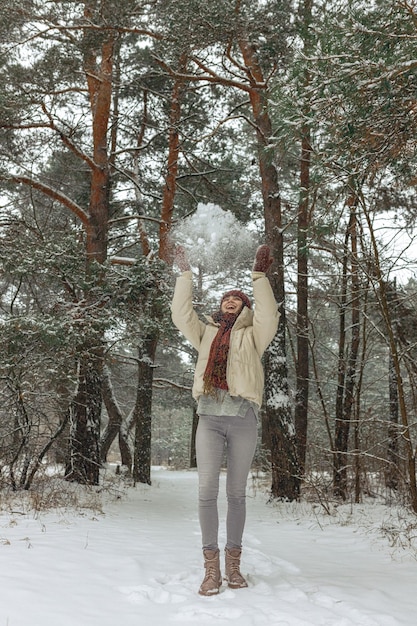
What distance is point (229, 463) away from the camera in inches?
134

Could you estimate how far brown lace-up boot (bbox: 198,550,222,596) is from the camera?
3.10 metres

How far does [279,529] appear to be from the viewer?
6.48 m

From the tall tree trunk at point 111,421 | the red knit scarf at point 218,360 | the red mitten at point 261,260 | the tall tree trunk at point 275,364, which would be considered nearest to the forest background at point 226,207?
the tall tree trunk at point 275,364

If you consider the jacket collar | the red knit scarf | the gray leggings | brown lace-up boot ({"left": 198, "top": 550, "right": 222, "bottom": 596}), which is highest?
the jacket collar

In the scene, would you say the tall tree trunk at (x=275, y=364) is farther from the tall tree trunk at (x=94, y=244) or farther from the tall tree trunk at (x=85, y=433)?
the tall tree trunk at (x=85, y=433)

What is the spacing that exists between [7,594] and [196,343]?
190 centimetres

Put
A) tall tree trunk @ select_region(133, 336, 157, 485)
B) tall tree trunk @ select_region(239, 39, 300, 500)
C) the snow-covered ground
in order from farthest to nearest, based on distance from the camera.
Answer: tall tree trunk @ select_region(133, 336, 157, 485) → tall tree trunk @ select_region(239, 39, 300, 500) → the snow-covered ground

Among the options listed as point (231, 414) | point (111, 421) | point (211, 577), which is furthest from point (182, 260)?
point (111, 421)

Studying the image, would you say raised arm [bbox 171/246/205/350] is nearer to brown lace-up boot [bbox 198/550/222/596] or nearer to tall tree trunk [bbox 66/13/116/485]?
brown lace-up boot [bbox 198/550/222/596]

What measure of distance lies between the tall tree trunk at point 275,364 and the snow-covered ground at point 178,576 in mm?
2532

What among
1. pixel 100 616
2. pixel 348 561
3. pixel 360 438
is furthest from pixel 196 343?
pixel 360 438

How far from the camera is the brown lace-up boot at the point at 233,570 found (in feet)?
10.7

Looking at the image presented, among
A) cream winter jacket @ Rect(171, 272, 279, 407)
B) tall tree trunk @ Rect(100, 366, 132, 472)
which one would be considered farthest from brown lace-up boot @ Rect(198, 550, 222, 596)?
tall tree trunk @ Rect(100, 366, 132, 472)

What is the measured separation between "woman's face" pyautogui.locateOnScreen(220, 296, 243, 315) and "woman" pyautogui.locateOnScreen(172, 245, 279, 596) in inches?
5.4
